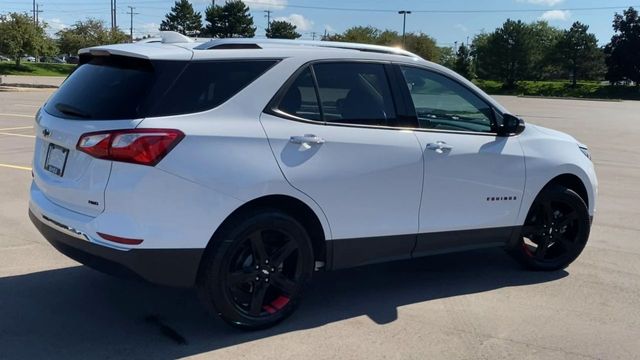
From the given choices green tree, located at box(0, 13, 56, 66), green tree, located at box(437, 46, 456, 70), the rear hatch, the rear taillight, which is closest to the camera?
the rear taillight

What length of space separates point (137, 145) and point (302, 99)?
3.79 ft

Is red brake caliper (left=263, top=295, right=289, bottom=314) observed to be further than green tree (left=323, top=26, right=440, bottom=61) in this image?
No

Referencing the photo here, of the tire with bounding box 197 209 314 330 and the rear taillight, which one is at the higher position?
the rear taillight

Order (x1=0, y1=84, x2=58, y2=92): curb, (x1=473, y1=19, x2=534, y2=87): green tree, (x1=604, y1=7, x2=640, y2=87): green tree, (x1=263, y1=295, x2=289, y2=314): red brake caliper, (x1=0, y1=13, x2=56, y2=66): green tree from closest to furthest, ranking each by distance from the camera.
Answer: (x1=263, y1=295, x2=289, y2=314): red brake caliper
(x1=0, y1=84, x2=58, y2=92): curb
(x1=0, y1=13, x2=56, y2=66): green tree
(x1=604, y1=7, x2=640, y2=87): green tree
(x1=473, y1=19, x2=534, y2=87): green tree

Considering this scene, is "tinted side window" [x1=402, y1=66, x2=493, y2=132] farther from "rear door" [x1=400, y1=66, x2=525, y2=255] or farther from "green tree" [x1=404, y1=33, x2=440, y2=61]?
"green tree" [x1=404, y1=33, x2=440, y2=61]

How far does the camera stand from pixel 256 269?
4.03 m

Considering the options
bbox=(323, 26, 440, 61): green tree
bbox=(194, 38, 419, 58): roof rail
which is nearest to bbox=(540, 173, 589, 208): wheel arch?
bbox=(194, 38, 419, 58): roof rail

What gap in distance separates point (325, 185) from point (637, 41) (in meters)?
93.3

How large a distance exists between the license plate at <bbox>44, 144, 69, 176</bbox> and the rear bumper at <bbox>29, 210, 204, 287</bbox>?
0.43m

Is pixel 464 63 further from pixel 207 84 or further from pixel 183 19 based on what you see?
pixel 207 84

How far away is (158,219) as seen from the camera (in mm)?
3574

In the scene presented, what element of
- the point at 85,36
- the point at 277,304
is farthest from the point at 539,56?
the point at 277,304

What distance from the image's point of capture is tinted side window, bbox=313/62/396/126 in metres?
4.30

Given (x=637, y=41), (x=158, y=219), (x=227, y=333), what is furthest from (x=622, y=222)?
(x=637, y=41)
